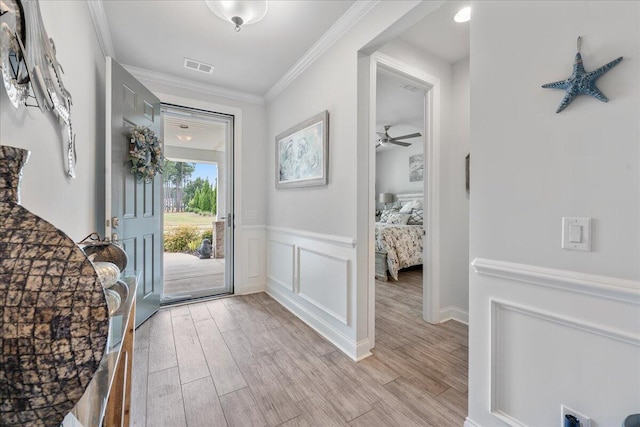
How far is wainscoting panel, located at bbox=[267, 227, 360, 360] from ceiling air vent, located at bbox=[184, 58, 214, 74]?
6.25ft

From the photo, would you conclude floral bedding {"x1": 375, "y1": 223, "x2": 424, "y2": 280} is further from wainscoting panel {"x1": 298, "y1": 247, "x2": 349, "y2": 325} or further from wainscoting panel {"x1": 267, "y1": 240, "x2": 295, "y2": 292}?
wainscoting panel {"x1": 298, "y1": 247, "x2": 349, "y2": 325}

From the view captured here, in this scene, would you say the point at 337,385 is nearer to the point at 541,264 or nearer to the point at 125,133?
the point at 541,264

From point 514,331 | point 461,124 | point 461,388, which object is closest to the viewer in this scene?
point 514,331

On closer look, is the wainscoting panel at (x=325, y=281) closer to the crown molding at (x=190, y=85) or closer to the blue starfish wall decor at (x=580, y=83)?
the blue starfish wall decor at (x=580, y=83)

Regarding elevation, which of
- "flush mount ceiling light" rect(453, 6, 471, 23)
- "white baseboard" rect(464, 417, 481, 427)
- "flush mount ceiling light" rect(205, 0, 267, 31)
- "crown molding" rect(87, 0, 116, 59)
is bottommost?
"white baseboard" rect(464, 417, 481, 427)

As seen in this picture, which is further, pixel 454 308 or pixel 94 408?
pixel 454 308

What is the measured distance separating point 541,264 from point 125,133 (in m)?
3.09

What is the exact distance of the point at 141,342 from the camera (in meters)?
2.27

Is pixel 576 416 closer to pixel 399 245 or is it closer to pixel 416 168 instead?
pixel 399 245

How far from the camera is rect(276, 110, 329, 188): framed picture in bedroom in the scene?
2416mm

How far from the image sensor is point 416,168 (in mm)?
6539

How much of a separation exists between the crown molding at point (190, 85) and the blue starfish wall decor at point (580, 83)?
3.26 m

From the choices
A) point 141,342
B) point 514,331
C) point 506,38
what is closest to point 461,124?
point 506,38

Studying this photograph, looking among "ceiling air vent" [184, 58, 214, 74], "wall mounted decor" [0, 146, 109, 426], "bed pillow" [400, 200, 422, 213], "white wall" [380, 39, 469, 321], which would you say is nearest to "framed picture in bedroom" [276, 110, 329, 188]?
"ceiling air vent" [184, 58, 214, 74]
